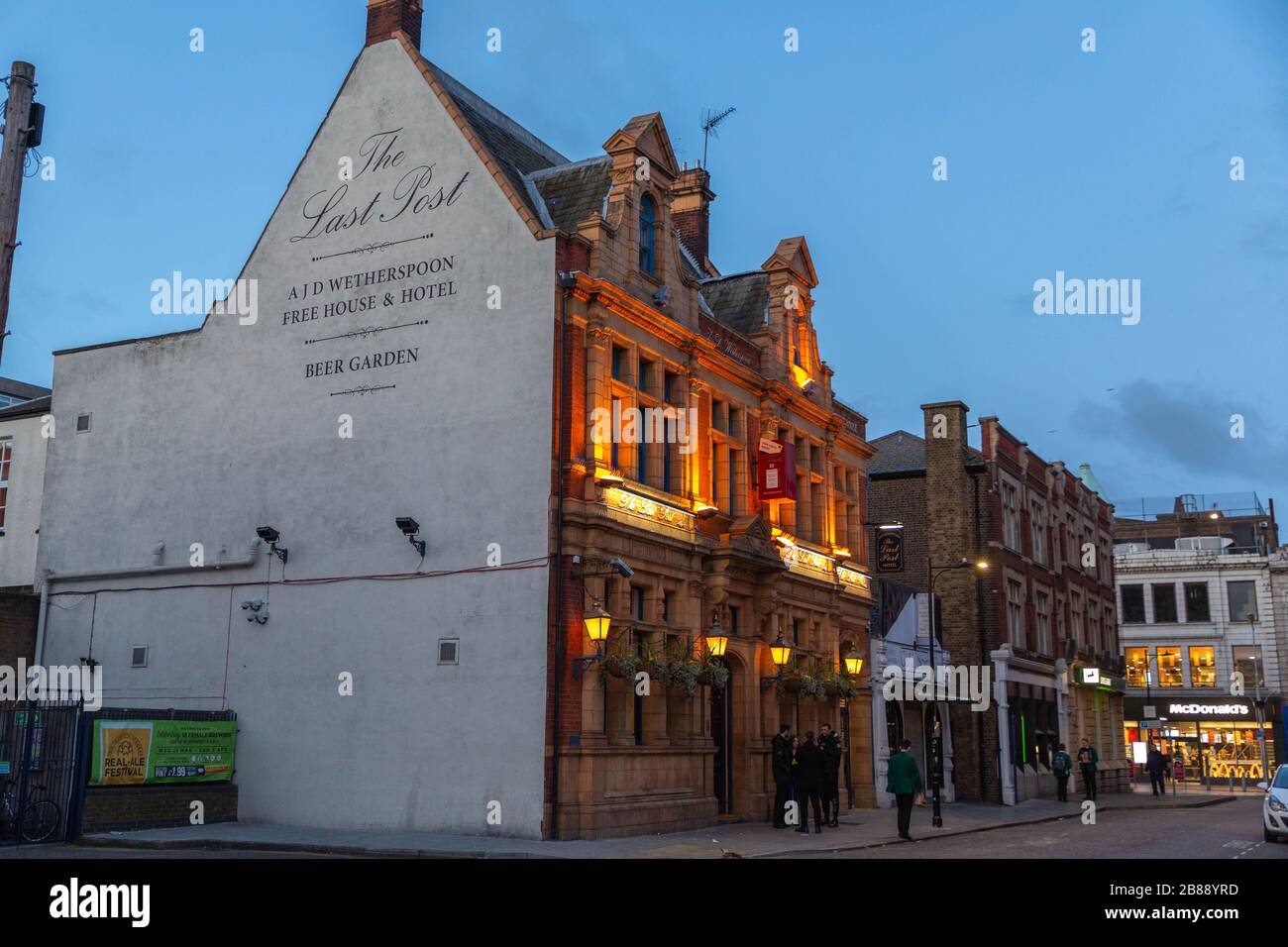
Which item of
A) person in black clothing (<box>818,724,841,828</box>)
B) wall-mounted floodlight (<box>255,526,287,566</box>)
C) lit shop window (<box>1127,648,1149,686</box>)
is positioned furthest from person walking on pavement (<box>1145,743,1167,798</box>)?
wall-mounted floodlight (<box>255,526,287,566</box>)

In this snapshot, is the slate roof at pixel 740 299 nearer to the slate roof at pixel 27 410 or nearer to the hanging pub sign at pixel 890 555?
the hanging pub sign at pixel 890 555

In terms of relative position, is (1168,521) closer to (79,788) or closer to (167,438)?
(167,438)

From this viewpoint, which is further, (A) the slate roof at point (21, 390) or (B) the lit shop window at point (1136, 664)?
(B) the lit shop window at point (1136, 664)

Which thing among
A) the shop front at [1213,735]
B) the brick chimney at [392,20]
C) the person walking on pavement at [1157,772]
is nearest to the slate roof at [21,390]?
the brick chimney at [392,20]

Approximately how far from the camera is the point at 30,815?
20.4m

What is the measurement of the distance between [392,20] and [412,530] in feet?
38.4

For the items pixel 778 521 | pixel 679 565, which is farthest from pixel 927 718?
pixel 679 565

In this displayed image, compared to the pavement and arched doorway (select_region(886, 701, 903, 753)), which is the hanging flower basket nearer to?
the pavement

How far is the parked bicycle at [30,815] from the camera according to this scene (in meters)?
20.0

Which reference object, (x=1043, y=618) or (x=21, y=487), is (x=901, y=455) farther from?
(x=21, y=487)

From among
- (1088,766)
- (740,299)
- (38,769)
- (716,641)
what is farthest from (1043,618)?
(38,769)

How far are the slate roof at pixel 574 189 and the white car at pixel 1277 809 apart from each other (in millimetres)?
17147

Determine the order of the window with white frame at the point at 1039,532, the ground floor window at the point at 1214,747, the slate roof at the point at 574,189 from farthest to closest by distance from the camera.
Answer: the ground floor window at the point at 1214,747, the window with white frame at the point at 1039,532, the slate roof at the point at 574,189

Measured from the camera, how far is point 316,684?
25375 millimetres
